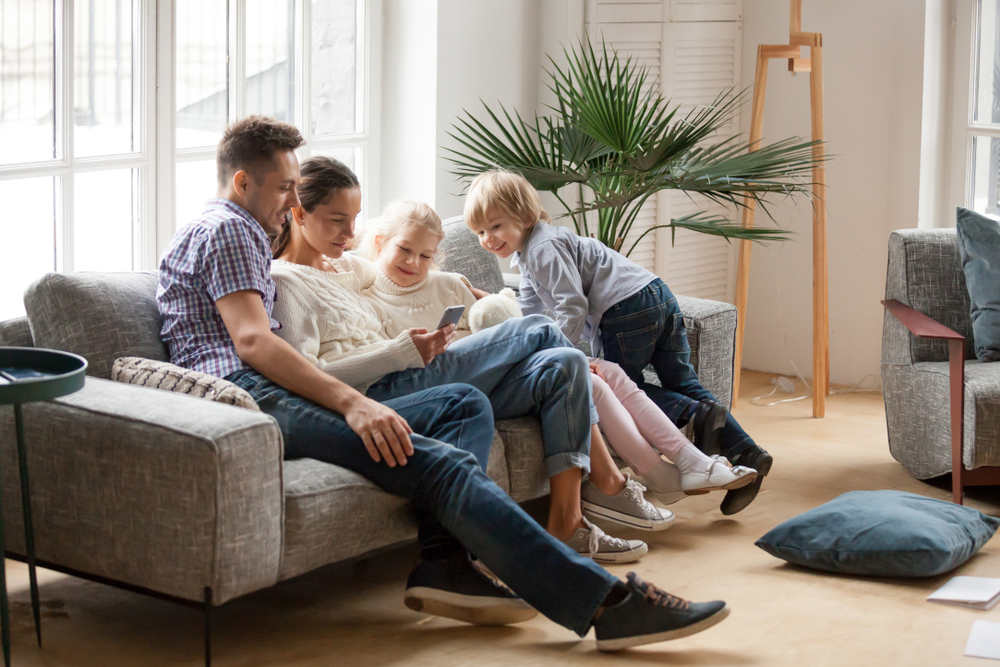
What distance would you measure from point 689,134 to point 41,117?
181cm

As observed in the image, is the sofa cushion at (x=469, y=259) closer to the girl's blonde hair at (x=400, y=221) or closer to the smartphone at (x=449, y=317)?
the girl's blonde hair at (x=400, y=221)

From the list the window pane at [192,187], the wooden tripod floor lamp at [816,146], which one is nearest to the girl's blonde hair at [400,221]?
the window pane at [192,187]

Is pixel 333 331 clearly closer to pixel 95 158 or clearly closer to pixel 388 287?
pixel 388 287

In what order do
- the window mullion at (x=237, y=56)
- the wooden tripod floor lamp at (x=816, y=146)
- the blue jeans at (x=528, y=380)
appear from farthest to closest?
1. the wooden tripod floor lamp at (x=816, y=146)
2. the window mullion at (x=237, y=56)
3. the blue jeans at (x=528, y=380)

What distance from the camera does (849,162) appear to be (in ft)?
15.0

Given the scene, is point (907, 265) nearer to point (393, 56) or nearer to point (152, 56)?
point (393, 56)

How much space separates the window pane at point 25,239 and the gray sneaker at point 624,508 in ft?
4.89

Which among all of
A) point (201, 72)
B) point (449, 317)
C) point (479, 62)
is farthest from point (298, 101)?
point (449, 317)

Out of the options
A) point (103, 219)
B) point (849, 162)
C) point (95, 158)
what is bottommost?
point (103, 219)

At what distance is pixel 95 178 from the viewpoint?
2.94 m

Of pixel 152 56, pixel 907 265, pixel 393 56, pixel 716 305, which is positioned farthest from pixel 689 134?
pixel 152 56

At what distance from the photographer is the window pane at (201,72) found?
122 inches

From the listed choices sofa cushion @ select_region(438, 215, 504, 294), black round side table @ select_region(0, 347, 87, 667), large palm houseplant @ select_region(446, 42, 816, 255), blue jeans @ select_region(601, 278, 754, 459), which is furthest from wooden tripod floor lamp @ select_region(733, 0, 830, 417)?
black round side table @ select_region(0, 347, 87, 667)

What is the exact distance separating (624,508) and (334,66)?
1.84 metres
